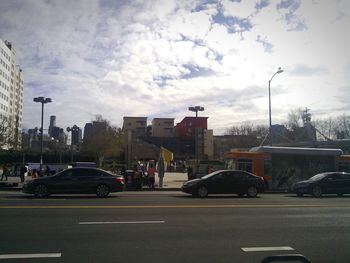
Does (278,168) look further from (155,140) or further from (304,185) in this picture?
(155,140)

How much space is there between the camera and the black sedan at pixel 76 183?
19.0 meters

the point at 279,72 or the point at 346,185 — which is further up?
the point at 279,72

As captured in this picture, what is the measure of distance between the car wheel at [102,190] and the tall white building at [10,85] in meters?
84.6

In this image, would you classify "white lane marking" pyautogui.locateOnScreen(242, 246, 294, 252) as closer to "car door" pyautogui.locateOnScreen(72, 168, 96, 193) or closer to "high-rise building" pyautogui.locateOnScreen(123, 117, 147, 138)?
"car door" pyautogui.locateOnScreen(72, 168, 96, 193)

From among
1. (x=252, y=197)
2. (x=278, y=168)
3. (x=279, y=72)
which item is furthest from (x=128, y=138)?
(x=252, y=197)

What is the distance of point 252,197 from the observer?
21.6 metres

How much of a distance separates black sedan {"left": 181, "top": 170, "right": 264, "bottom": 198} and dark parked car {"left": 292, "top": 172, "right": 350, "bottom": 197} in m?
3.26

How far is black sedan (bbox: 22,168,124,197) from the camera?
19047mm

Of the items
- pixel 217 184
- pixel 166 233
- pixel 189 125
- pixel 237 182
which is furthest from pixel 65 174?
pixel 189 125

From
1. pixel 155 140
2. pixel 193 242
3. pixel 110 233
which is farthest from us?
pixel 155 140

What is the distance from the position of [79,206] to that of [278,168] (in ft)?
58.1

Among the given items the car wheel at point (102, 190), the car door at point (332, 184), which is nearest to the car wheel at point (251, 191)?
the car door at point (332, 184)

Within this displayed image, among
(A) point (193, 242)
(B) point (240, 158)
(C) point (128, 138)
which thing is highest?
(C) point (128, 138)

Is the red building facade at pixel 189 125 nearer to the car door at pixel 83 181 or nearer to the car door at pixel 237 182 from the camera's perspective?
the car door at pixel 237 182
